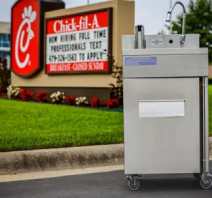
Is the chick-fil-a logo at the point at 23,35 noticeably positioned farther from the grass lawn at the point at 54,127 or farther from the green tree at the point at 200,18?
the green tree at the point at 200,18

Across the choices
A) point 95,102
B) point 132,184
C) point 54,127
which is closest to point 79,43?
point 95,102

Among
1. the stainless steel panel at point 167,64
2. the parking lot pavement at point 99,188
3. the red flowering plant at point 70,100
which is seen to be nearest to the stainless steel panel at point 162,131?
the stainless steel panel at point 167,64

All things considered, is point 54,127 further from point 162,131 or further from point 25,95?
point 25,95

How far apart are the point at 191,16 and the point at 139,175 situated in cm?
5457

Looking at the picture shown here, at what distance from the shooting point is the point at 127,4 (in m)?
15.7

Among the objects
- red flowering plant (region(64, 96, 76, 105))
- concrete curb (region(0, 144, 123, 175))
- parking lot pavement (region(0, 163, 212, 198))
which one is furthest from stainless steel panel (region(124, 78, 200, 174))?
red flowering plant (region(64, 96, 76, 105))

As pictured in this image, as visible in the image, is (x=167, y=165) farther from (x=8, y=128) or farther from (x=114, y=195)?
(x=8, y=128)

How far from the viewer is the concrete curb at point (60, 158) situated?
25.3ft

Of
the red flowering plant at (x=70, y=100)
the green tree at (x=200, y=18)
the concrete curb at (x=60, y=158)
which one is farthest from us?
the green tree at (x=200, y=18)

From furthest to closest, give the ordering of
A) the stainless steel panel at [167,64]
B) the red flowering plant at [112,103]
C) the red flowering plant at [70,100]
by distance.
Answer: the red flowering plant at [70,100]
the red flowering plant at [112,103]
the stainless steel panel at [167,64]

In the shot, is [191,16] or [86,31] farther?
[191,16]

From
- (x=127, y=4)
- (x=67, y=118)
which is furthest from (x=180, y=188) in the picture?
(x=127, y=4)

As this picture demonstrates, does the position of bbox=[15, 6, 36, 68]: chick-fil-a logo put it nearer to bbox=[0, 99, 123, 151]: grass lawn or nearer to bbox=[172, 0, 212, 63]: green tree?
bbox=[0, 99, 123, 151]: grass lawn

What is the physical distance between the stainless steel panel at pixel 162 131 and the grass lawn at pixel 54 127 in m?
2.49
